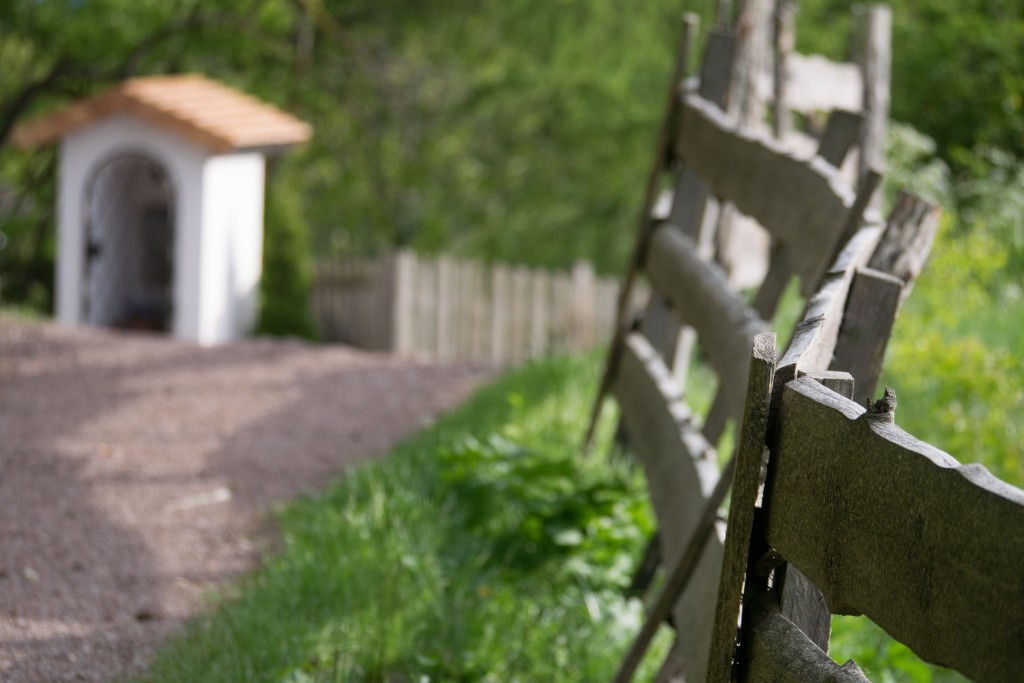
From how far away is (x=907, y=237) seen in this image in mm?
2531

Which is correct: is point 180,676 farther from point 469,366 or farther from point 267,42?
point 267,42

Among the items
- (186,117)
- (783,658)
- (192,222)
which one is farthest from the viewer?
(192,222)

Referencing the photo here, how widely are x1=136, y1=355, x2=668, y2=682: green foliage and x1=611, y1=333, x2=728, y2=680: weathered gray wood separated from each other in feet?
1.59

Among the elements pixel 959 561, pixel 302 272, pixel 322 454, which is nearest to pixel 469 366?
pixel 302 272

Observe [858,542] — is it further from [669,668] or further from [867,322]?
[669,668]

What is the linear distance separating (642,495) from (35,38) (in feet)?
42.1

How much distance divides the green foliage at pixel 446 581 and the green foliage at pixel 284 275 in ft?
23.2

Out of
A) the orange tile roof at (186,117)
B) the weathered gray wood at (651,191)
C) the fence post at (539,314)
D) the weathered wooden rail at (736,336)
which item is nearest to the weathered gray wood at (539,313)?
the fence post at (539,314)

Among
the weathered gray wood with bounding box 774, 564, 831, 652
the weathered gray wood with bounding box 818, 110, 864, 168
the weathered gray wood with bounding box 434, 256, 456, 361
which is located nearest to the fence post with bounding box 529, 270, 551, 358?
the weathered gray wood with bounding box 434, 256, 456, 361

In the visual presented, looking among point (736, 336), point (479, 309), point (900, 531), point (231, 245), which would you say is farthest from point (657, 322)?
point (231, 245)

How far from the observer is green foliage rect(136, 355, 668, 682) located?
3398 millimetres

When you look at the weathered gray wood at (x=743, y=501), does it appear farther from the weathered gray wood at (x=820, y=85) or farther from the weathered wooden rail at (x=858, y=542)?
the weathered gray wood at (x=820, y=85)

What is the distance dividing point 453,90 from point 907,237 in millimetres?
19475

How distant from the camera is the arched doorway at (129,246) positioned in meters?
12.8
